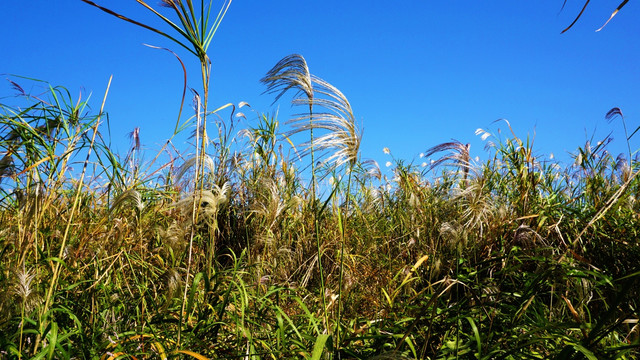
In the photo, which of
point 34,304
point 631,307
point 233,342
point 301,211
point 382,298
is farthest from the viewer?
point 301,211

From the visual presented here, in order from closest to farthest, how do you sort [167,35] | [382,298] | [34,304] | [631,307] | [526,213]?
[167,35] < [34,304] < [631,307] < [382,298] < [526,213]

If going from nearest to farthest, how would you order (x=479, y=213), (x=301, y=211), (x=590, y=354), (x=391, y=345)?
(x=590, y=354)
(x=391, y=345)
(x=479, y=213)
(x=301, y=211)

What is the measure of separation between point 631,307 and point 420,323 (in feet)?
4.25

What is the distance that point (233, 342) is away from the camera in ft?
6.34

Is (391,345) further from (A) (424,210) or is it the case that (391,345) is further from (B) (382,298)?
(A) (424,210)

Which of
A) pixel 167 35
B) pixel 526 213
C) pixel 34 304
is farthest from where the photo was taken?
pixel 526 213

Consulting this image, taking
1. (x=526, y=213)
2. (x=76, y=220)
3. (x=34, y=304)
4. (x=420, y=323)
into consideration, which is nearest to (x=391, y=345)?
(x=420, y=323)

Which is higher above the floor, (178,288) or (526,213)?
(526,213)

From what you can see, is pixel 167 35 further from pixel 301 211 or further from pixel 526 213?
pixel 526 213

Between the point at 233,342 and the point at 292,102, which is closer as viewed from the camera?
the point at 292,102

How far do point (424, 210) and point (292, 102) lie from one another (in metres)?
1.81

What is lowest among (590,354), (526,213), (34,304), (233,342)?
(590,354)

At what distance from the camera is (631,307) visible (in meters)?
2.42

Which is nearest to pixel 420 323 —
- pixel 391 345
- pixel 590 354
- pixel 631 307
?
pixel 391 345
